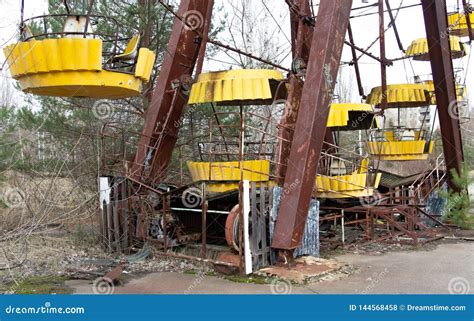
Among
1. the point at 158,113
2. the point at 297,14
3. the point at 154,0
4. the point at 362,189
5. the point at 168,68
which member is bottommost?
the point at 362,189

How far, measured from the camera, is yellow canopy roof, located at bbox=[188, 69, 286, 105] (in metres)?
11.1

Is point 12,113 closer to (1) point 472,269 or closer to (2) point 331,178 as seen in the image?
(2) point 331,178

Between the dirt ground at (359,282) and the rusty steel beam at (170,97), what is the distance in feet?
11.7

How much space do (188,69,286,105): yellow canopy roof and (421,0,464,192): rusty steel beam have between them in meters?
→ 7.70

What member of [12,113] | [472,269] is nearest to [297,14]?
[472,269]

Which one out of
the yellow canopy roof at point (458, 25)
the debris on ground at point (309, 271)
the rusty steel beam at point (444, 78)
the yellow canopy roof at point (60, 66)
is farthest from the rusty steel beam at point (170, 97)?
the yellow canopy roof at point (458, 25)

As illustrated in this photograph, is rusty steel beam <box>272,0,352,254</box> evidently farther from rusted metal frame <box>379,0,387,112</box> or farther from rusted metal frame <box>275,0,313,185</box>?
rusted metal frame <box>379,0,387,112</box>

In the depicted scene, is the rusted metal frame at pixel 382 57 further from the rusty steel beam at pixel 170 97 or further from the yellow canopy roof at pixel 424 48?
the rusty steel beam at pixel 170 97

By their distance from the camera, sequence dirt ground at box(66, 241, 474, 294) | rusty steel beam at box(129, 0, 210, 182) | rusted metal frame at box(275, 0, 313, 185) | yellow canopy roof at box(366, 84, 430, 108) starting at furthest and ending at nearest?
yellow canopy roof at box(366, 84, 430, 108), rusty steel beam at box(129, 0, 210, 182), rusted metal frame at box(275, 0, 313, 185), dirt ground at box(66, 241, 474, 294)

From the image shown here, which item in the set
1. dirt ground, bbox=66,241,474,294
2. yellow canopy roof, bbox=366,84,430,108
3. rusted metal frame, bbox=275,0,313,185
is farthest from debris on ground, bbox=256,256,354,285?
yellow canopy roof, bbox=366,84,430,108

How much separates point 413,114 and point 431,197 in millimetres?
36768

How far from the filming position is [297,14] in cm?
1309

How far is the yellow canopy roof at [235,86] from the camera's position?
11.1 m

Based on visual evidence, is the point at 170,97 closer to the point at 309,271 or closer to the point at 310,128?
the point at 310,128
